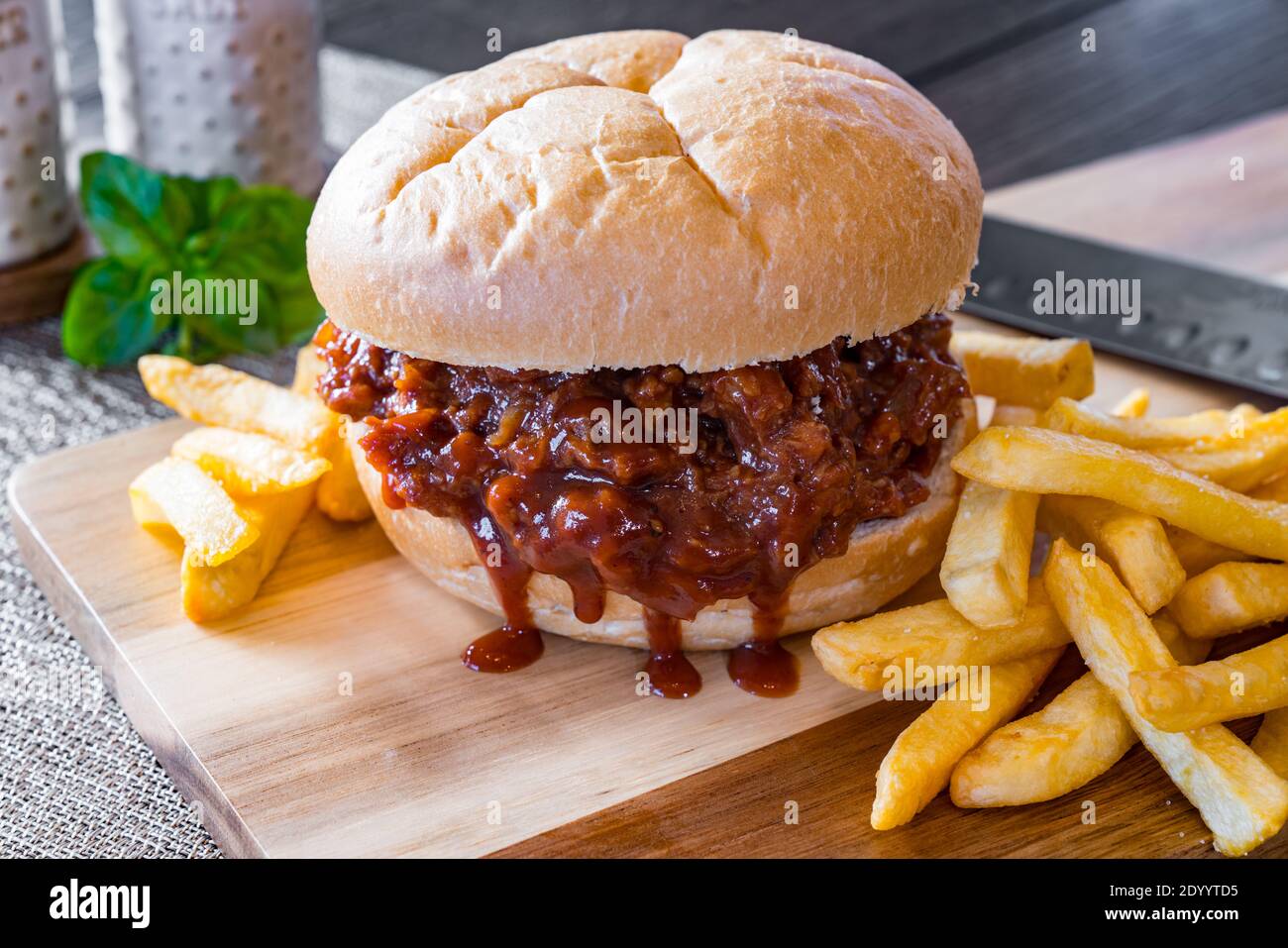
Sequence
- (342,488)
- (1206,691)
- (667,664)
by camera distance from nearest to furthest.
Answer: (1206,691), (667,664), (342,488)

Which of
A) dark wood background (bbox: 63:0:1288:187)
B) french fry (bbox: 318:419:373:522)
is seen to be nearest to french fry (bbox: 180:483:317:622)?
french fry (bbox: 318:419:373:522)

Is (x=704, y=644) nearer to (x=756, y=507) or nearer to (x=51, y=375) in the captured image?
(x=756, y=507)

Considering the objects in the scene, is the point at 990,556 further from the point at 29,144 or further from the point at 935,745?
the point at 29,144

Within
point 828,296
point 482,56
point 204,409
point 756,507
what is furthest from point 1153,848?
point 482,56

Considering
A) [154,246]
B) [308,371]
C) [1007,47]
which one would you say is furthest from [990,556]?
[1007,47]

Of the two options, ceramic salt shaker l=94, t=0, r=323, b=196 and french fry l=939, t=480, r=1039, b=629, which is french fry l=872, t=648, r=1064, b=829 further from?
ceramic salt shaker l=94, t=0, r=323, b=196

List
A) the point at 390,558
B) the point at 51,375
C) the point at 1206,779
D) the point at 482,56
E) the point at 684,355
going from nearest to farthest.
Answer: the point at 1206,779
the point at 684,355
the point at 390,558
the point at 51,375
the point at 482,56
